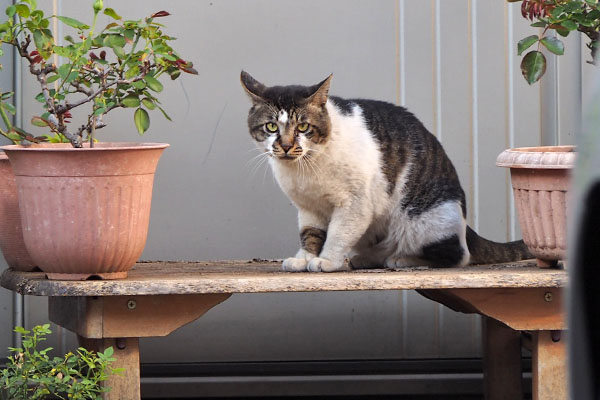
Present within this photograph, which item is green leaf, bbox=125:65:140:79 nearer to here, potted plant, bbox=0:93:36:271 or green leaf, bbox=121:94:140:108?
green leaf, bbox=121:94:140:108

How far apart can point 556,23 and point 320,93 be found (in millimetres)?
783

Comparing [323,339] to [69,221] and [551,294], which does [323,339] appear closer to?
[551,294]

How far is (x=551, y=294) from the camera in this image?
2713 mm

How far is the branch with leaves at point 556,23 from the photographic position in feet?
8.52

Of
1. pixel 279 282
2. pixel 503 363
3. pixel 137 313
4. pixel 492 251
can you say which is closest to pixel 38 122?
pixel 137 313

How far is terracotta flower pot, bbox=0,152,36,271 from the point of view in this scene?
2863 mm

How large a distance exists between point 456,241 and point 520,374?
28.7 inches

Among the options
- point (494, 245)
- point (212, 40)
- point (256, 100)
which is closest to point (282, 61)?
point (212, 40)

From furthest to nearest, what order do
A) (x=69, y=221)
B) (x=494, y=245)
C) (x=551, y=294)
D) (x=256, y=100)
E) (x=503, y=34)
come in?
(x=503, y=34)
(x=494, y=245)
(x=256, y=100)
(x=551, y=294)
(x=69, y=221)

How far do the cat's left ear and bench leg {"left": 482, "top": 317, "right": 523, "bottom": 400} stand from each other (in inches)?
43.9

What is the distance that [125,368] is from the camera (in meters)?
2.61

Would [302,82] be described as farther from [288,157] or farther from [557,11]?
[557,11]

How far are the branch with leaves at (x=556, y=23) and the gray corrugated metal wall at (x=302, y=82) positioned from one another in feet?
2.79

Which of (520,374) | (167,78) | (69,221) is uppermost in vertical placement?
(167,78)
